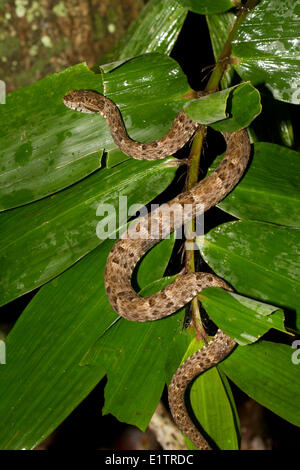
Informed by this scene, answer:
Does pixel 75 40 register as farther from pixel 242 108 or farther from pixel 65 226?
pixel 242 108

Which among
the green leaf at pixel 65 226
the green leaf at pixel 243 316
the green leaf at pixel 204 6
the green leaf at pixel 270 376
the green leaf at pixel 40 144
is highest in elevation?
the green leaf at pixel 204 6

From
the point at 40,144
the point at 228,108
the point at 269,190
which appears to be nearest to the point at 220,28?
the point at 228,108

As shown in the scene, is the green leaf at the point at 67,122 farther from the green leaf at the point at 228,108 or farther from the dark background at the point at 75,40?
the dark background at the point at 75,40

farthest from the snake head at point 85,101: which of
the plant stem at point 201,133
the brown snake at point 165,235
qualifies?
the plant stem at point 201,133

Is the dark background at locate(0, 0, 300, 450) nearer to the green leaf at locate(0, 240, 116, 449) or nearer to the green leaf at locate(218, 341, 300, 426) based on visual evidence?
the green leaf at locate(218, 341, 300, 426)

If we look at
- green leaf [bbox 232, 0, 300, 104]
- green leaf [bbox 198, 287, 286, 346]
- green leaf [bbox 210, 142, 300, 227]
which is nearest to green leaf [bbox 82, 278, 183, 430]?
green leaf [bbox 198, 287, 286, 346]
